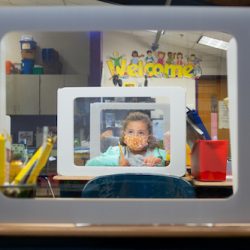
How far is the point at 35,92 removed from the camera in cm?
142

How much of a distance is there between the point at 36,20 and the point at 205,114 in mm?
699

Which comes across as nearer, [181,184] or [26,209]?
[26,209]

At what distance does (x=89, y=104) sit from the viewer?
1797 millimetres

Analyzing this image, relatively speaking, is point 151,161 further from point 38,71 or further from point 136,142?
point 38,71

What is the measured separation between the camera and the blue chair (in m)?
1.04

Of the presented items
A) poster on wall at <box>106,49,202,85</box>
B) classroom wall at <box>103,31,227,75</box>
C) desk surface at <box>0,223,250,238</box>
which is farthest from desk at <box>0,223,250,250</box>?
poster on wall at <box>106,49,202,85</box>

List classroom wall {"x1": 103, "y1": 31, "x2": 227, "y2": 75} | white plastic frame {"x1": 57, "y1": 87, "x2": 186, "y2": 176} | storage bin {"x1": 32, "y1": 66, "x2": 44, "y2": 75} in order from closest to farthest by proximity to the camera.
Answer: classroom wall {"x1": 103, "y1": 31, "x2": 227, "y2": 75} < storage bin {"x1": 32, "y1": 66, "x2": 44, "y2": 75} < white plastic frame {"x1": 57, "y1": 87, "x2": 186, "y2": 176}

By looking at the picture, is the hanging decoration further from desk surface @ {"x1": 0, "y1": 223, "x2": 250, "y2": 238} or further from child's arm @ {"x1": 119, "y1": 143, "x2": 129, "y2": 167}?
desk surface @ {"x1": 0, "y1": 223, "x2": 250, "y2": 238}

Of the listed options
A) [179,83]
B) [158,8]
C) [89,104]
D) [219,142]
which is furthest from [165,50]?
[158,8]

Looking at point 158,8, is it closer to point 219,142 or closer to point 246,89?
point 246,89

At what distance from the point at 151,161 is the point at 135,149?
16cm

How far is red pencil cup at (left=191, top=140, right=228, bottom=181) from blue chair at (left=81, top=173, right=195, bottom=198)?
0.20ft
